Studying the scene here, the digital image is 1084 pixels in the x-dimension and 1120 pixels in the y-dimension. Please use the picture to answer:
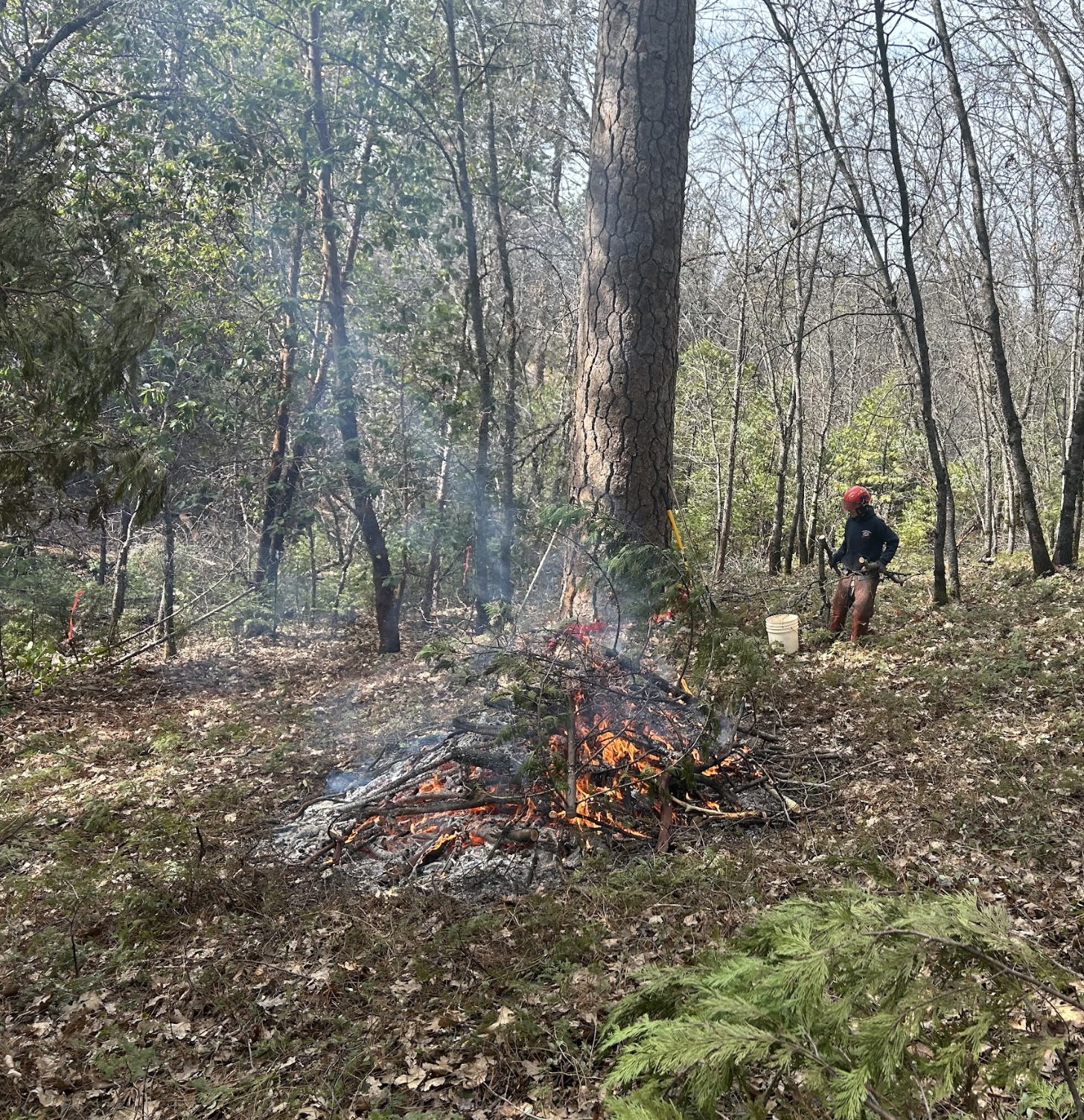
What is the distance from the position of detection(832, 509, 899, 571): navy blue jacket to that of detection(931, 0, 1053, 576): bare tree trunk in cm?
262

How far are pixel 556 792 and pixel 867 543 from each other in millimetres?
5684

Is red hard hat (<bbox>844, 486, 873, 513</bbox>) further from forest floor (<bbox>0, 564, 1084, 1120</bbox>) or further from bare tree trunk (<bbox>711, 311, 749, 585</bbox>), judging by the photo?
bare tree trunk (<bbox>711, 311, 749, 585</bbox>)

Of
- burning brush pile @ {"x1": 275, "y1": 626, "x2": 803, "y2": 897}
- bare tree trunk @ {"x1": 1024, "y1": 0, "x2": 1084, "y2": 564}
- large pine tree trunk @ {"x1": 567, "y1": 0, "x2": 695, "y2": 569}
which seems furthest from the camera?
bare tree trunk @ {"x1": 1024, "y1": 0, "x2": 1084, "y2": 564}

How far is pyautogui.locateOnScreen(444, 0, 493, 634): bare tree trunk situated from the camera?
33.8 feet

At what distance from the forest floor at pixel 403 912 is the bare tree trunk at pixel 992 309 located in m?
3.87

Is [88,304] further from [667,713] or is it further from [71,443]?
[667,713]

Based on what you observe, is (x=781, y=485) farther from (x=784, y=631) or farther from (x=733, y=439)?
(x=784, y=631)

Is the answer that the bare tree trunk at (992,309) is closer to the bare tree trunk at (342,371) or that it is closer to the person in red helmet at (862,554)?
A: the person in red helmet at (862,554)

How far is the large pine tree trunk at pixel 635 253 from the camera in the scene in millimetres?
5469

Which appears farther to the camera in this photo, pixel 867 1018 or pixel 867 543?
pixel 867 543

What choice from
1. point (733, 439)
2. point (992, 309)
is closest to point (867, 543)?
point (992, 309)

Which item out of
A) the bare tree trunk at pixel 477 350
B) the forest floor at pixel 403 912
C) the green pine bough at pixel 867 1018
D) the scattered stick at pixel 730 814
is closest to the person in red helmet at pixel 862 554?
the forest floor at pixel 403 912

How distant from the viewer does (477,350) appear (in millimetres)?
11617

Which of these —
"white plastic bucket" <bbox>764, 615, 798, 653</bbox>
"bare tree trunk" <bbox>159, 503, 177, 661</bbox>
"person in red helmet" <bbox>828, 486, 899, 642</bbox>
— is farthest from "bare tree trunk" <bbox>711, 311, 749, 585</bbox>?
"bare tree trunk" <bbox>159, 503, 177, 661</bbox>
